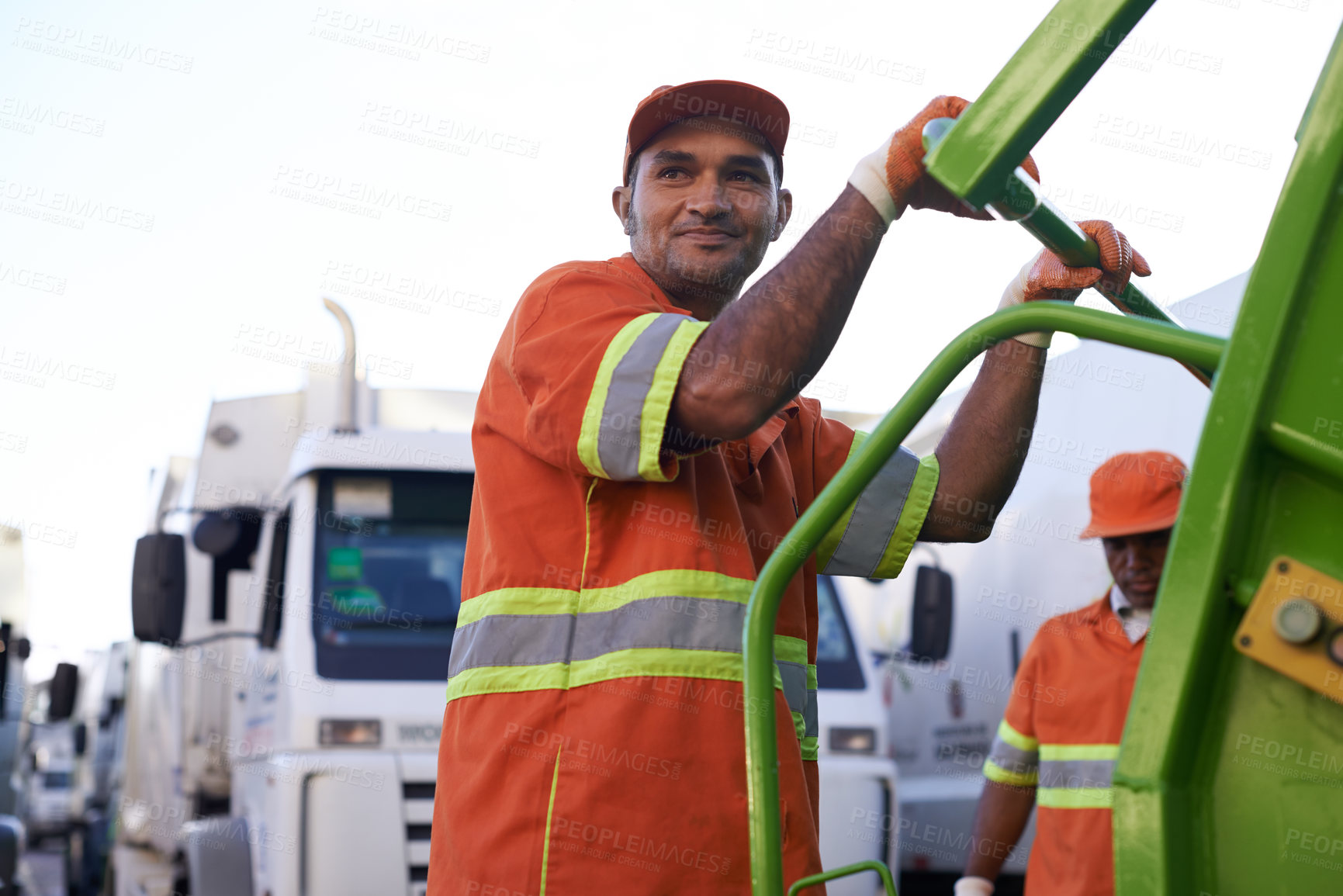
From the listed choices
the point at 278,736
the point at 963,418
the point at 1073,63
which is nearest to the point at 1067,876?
the point at 963,418

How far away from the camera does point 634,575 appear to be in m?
1.81

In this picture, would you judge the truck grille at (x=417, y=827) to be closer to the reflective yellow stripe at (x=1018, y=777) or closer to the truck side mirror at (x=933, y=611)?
the reflective yellow stripe at (x=1018, y=777)

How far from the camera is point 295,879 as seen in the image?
4453 millimetres

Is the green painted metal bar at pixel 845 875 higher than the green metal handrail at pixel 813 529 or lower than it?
lower

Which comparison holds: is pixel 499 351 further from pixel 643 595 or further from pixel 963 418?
pixel 963 418

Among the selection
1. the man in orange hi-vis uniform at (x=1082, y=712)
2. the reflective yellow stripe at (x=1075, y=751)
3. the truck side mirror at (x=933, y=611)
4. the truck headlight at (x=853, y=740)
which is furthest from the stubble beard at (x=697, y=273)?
the truck side mirror at (x=933, y=611)

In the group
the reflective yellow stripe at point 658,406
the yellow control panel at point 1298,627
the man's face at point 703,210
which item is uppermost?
the man's face at point 703,210

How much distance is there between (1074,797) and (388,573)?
9.36 ft

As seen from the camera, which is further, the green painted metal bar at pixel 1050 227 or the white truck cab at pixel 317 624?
the white truck cab at pixel 317 624

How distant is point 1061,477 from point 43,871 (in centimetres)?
1639

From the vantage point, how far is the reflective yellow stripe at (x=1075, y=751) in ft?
11.1

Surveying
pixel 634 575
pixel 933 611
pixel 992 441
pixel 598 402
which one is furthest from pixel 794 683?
pixel 933 611

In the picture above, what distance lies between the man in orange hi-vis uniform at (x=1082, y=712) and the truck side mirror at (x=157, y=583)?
3.67 m

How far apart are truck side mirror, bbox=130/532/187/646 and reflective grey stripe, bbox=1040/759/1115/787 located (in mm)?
3854
